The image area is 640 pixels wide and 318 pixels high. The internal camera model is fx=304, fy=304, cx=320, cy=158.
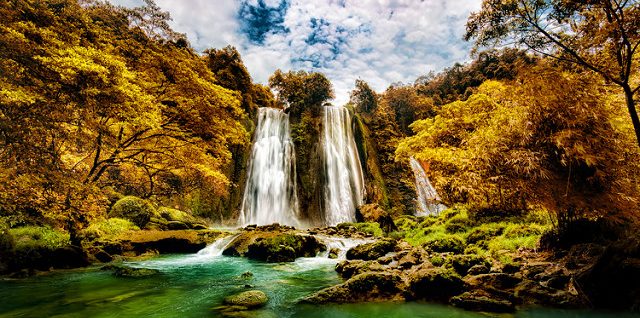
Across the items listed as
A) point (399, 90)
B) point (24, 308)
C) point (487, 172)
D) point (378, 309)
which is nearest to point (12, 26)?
point (24, 308)

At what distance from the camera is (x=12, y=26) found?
5801mm

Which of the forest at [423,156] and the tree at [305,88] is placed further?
the tree at [305,88]

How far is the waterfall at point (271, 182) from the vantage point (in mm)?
26969

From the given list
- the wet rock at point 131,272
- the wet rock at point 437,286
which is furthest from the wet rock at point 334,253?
the wet rock at point 131,272

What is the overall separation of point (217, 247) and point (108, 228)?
188 inches

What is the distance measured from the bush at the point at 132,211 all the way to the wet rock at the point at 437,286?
14206 mm

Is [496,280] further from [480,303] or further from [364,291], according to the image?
[364,291]

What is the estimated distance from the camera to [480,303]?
5.49 metres

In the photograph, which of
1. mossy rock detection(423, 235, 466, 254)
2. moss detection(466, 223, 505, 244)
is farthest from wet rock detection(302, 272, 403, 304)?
moss detection(466, 223, 505, 244)

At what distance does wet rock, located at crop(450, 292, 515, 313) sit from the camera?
5.36 meters

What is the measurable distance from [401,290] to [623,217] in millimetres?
5686

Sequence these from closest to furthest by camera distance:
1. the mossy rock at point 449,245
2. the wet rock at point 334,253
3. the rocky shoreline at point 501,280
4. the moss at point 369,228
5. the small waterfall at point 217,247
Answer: the rocky shoreline at point 501,280, the mossy rock at point 449,245, the wet rock at point 334,253, the small waterfall at point 217,247, the moss at point 369,228

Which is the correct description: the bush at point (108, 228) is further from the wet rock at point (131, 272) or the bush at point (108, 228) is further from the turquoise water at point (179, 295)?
the wet rock at point (131, 272)

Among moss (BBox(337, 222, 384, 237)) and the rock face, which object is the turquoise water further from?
moss (BBox(337, 222, 384, 237))
